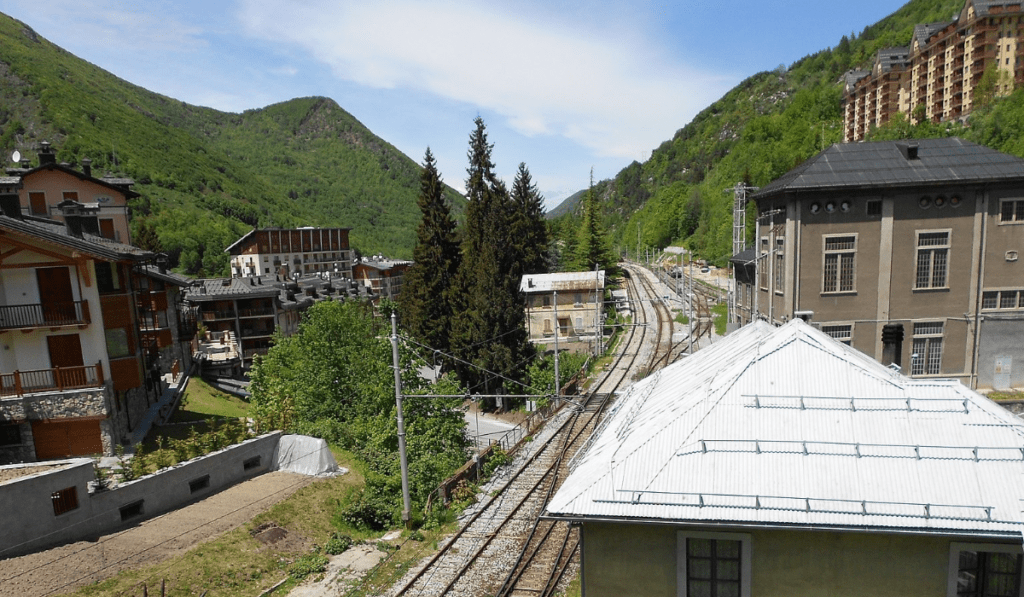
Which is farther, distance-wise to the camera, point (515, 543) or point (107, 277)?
point (107, 277)

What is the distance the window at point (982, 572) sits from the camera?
22.9 ft

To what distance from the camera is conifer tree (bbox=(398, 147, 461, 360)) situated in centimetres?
3881

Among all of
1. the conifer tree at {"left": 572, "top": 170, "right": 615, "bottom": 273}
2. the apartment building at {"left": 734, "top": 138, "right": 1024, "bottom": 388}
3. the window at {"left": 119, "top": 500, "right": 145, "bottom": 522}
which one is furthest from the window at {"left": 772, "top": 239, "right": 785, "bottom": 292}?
the conifer tree at {"left": 572, "top": 170, "right": 615, "bottom": 273}

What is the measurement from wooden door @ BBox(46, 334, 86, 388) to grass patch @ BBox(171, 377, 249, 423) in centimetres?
743

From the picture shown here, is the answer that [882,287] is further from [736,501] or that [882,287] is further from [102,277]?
[102,277]

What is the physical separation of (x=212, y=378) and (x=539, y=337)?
1016 inches

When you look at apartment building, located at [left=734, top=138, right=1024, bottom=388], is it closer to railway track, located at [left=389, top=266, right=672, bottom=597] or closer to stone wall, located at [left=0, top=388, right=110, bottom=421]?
railway track, located at [left=389, top=266, right=672, bottom=597]

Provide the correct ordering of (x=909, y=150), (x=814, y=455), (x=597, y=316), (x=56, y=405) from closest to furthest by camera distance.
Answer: (x=814, y=455) → (x=56, y=405) → (x=909, y=150) → (x=597, y=316)

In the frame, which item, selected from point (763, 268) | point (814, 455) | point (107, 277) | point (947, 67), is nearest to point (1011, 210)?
point (763, 268)

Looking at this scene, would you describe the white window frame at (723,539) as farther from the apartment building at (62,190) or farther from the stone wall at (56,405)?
the apartment building at (62,190)

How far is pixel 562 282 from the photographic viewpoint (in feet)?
149

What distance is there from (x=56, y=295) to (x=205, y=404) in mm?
14631

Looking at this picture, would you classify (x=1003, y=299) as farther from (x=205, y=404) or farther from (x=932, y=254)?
(x=205, y=404)

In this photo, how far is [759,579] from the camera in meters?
7.45
